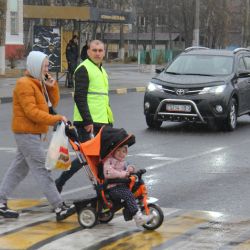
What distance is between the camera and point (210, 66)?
51.7 ft

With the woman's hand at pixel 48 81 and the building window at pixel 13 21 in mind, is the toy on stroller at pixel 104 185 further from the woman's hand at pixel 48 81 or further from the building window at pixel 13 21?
the building window at pixel 13 21

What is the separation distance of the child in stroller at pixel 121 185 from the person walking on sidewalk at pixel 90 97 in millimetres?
1163

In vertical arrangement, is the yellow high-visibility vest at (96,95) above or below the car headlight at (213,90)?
above

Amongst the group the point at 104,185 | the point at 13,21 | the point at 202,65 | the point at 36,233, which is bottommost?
the point at 36,233

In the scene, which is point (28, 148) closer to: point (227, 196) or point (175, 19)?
point (227, 196)

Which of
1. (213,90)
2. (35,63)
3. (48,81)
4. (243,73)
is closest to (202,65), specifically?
(243,73)

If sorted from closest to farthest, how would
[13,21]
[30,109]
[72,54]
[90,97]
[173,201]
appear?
[30,109], [90,97], [173,201], [72,54], [13,21]

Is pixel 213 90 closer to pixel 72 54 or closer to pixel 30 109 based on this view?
pixel 30 109

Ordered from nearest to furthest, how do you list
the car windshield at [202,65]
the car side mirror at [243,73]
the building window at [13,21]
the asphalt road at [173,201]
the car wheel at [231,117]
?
the asphalt road at [173,201] < the car wheel at [231,117] < the car windshield at [202,65] < the car side mirror at [243,73] < the building window at [13,21]

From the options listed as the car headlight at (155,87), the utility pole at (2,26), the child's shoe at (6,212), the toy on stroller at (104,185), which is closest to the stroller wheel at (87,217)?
the toy on stroller at (104,185)

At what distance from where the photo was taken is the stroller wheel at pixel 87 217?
22.6ft

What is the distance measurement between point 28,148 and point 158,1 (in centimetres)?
7259

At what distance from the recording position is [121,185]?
22.3 feet

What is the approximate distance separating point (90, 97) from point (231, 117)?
24.7 feet
